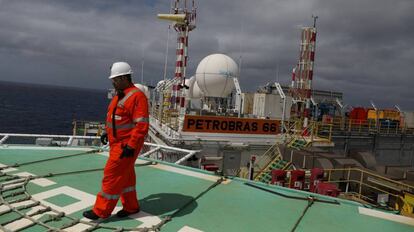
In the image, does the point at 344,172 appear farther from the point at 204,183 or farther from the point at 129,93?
the point at 129,93

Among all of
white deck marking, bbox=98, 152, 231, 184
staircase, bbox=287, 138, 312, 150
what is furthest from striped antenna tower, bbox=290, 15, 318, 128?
white deck marking, bbox=98, 152, 231, 184

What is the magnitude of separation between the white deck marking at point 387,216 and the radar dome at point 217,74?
1321cm

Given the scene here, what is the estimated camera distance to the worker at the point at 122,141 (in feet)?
13.0

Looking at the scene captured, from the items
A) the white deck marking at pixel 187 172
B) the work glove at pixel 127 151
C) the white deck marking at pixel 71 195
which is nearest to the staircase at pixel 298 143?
the white deck marking at pixel 187 172

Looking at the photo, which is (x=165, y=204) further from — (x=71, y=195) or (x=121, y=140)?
(x=71, y=195)

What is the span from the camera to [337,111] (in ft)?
119

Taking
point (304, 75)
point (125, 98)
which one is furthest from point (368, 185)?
point (304, 75)

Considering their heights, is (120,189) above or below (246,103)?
below

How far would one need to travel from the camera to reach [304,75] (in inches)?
980

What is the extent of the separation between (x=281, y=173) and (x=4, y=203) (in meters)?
6.94

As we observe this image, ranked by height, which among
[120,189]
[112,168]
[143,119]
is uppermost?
[143,119]

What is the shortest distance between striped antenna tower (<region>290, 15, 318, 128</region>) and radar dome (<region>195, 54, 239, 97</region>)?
794 cm

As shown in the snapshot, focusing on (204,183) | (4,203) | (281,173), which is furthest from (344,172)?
A: (4,203)

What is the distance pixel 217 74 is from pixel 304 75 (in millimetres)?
9844
